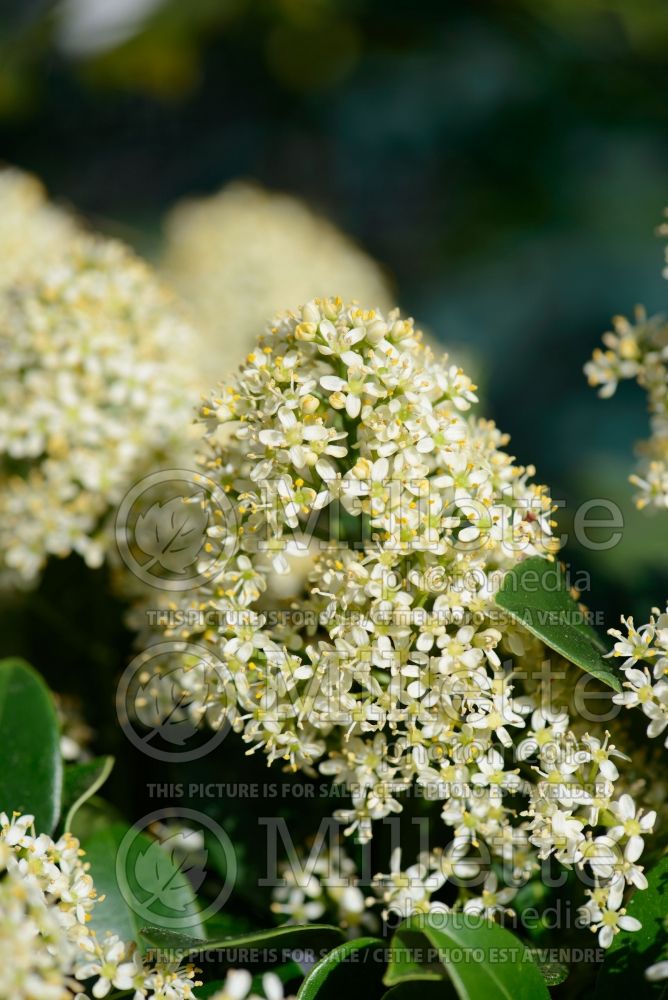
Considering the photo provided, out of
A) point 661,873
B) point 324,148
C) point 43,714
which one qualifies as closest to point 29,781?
point 43,714

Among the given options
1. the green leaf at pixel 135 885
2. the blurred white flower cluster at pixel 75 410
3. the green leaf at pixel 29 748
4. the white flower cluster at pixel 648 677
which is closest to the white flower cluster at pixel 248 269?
the blurred white flower cluster at pixel 75 410

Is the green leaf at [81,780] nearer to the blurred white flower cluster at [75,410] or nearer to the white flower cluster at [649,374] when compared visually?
the blurred white flower cluster at [75,410]

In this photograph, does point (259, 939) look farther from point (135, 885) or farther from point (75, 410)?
point (75, 410)

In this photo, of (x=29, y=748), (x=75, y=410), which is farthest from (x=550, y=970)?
(x=75, y=410)

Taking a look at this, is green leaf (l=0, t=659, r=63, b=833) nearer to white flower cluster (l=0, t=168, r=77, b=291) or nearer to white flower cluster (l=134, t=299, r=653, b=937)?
white flower cluster (l=134, t=299, r=653, b=937)

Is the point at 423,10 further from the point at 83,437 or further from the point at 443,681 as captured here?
the point at 443,681
